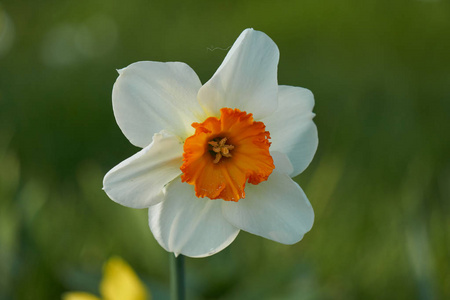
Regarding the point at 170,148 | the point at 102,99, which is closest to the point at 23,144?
the point at 102,99

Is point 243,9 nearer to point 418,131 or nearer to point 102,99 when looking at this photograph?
point 102,99

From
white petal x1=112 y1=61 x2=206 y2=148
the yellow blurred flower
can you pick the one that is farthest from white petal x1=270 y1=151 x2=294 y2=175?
the yellow blurred flower

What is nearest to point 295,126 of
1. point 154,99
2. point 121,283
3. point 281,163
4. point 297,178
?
point 281,163

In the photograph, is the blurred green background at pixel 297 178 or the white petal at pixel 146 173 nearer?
the white petal at pixel 146 173

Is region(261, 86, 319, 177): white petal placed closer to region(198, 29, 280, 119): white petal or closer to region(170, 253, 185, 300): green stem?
region(198, 29, 280, 119): white petal

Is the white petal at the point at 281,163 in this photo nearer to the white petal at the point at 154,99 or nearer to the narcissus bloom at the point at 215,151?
the narcissus bloom at the point at 215,151

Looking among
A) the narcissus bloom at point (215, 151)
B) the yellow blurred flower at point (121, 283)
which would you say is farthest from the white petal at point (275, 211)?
the yellow blurred flower at point (121, 283)

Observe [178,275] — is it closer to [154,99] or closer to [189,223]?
[189,223]
